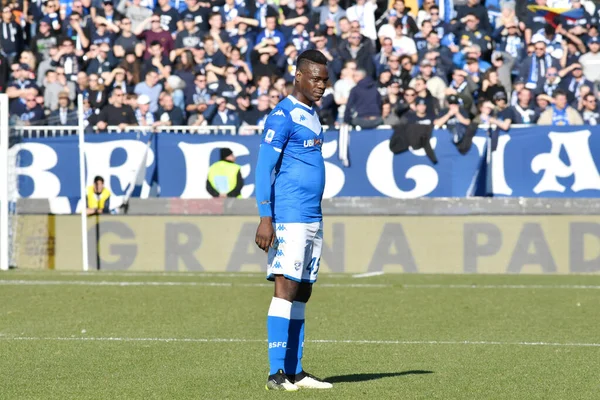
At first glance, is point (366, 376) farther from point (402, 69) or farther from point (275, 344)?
point (402, 69)

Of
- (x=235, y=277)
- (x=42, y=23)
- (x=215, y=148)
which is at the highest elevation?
(x=42, y=23)

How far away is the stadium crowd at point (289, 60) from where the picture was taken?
20688mm

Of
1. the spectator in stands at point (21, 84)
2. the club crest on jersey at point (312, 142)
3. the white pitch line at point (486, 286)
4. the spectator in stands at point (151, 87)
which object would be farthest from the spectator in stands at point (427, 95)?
the club crest on jersey at point (312, 142)

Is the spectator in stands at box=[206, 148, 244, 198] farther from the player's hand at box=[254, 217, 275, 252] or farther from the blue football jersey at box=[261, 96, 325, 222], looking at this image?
the player's hand at box=[254, 217, 275, 252]

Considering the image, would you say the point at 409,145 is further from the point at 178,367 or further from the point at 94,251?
the point at 178,367

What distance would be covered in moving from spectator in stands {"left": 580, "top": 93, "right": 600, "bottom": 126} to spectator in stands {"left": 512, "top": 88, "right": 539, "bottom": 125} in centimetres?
77

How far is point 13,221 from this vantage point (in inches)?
792

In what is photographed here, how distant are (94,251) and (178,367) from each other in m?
11.7

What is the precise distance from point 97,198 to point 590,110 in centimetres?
801

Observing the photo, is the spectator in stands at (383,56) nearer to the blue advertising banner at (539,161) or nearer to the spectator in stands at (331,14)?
the spectator in stands at (331,14)

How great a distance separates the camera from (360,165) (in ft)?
65.4

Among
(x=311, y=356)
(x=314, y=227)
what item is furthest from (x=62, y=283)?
(x=314, y=227)

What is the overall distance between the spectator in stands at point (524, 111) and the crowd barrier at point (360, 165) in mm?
642

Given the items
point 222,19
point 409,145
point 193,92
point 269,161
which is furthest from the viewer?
point 222,19
